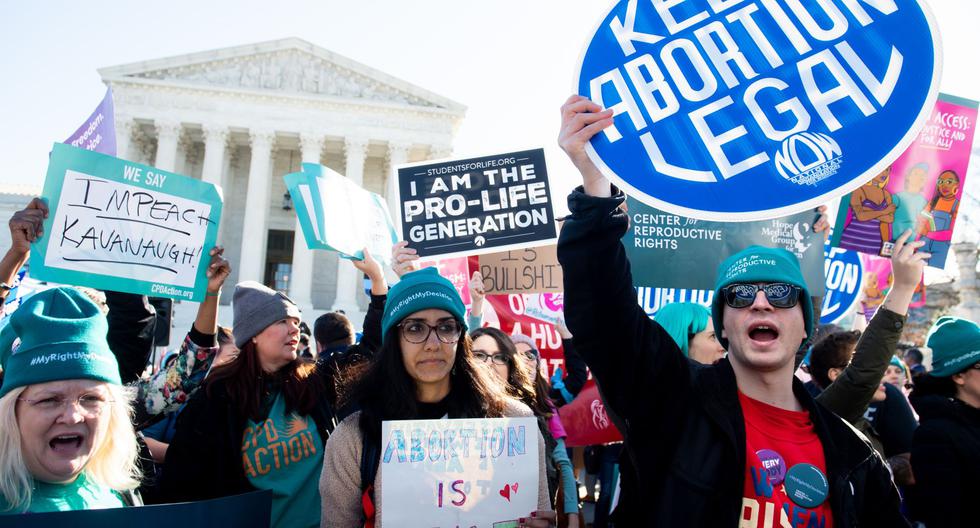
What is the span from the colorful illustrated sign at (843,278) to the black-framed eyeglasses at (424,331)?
19.9 feet

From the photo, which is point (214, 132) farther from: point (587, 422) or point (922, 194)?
point (922, 194)

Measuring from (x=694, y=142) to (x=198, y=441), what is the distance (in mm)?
2223

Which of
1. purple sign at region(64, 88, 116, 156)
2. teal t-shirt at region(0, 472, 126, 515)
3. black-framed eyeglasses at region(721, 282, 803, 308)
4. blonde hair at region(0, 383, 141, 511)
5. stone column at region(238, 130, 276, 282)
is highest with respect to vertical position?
stone column at region(238, 130, 276, 282)

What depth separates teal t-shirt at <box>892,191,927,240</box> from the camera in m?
4.14

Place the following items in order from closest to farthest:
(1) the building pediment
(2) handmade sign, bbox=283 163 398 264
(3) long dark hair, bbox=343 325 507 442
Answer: (3) long dark hair, bbox=343 325 507 442, (2) handmade sign, bbox=283 163 398 264, (1) the building pediment

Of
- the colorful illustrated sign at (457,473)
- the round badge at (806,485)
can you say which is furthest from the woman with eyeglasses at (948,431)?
the colorful illustrated sign at (457,473)


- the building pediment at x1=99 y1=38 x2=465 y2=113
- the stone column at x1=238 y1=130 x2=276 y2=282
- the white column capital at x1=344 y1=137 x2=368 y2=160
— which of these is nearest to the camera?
the stone column at x1=238 y1=130 x2=276 y2=282

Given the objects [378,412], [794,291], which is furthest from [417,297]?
[794,291]

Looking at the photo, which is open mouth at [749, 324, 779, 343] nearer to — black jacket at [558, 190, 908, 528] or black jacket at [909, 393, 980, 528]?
black jacket at [558, 190, 908, 528]

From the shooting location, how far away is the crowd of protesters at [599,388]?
1.73m

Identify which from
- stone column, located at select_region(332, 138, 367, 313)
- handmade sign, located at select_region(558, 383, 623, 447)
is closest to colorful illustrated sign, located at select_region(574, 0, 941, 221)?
handmade sign, located at select_region(558, 383, 623, 447)

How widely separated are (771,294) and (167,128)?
38237mm

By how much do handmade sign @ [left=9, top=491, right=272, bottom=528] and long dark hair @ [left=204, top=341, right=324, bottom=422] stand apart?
1120mm

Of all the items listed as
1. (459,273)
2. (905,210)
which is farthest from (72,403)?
(459,273)
